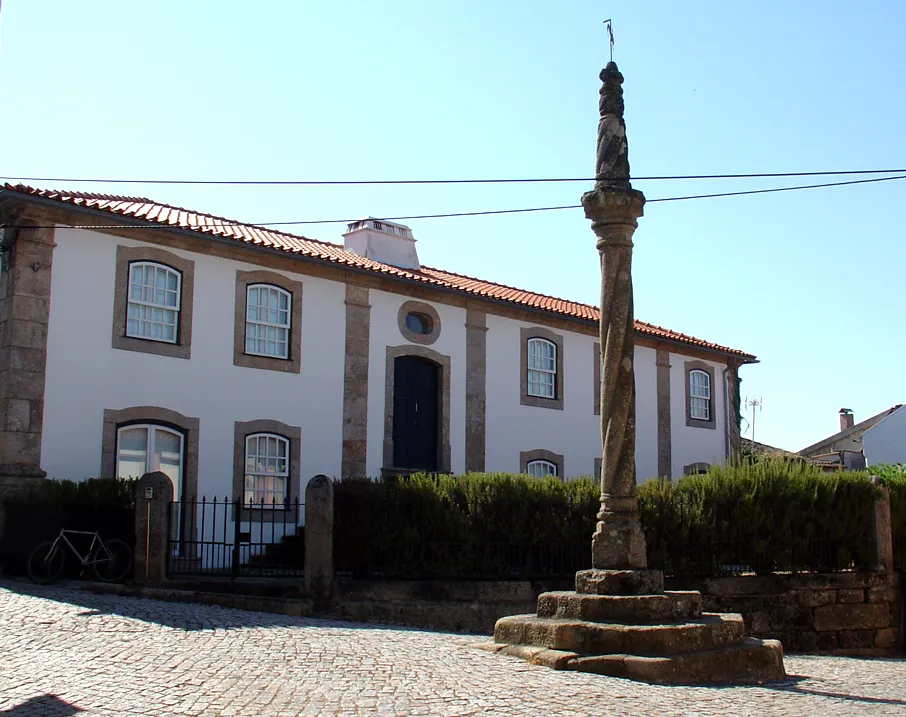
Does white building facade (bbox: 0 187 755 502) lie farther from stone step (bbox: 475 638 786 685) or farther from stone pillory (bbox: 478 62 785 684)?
stone step (bbox: 475 638 786 685)

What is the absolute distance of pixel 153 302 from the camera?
14906mm

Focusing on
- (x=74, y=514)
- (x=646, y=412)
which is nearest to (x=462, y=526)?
(x=74, y=514)

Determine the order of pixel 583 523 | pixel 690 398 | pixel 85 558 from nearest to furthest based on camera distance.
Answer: pixel 85 558, pixel 583 523, pixel 690 398

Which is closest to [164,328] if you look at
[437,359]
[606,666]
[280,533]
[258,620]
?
[280,533]

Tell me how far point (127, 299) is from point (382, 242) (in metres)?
6.50

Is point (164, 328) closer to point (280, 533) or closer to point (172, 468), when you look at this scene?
point (172, 468)

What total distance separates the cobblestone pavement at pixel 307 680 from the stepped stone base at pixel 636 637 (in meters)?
0.20

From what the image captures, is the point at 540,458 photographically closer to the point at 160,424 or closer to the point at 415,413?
the point at 415,413

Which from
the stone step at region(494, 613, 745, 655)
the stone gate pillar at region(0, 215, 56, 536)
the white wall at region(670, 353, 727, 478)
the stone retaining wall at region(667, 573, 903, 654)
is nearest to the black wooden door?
the stone gate pillar at region(0, 215, 56, 536)

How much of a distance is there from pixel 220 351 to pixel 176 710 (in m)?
10.2

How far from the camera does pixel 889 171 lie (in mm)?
11484

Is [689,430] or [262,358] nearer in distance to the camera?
[262,358]

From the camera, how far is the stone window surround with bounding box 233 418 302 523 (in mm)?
15367

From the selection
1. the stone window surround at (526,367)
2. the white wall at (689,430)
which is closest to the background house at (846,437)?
the white wall at (689,430)
